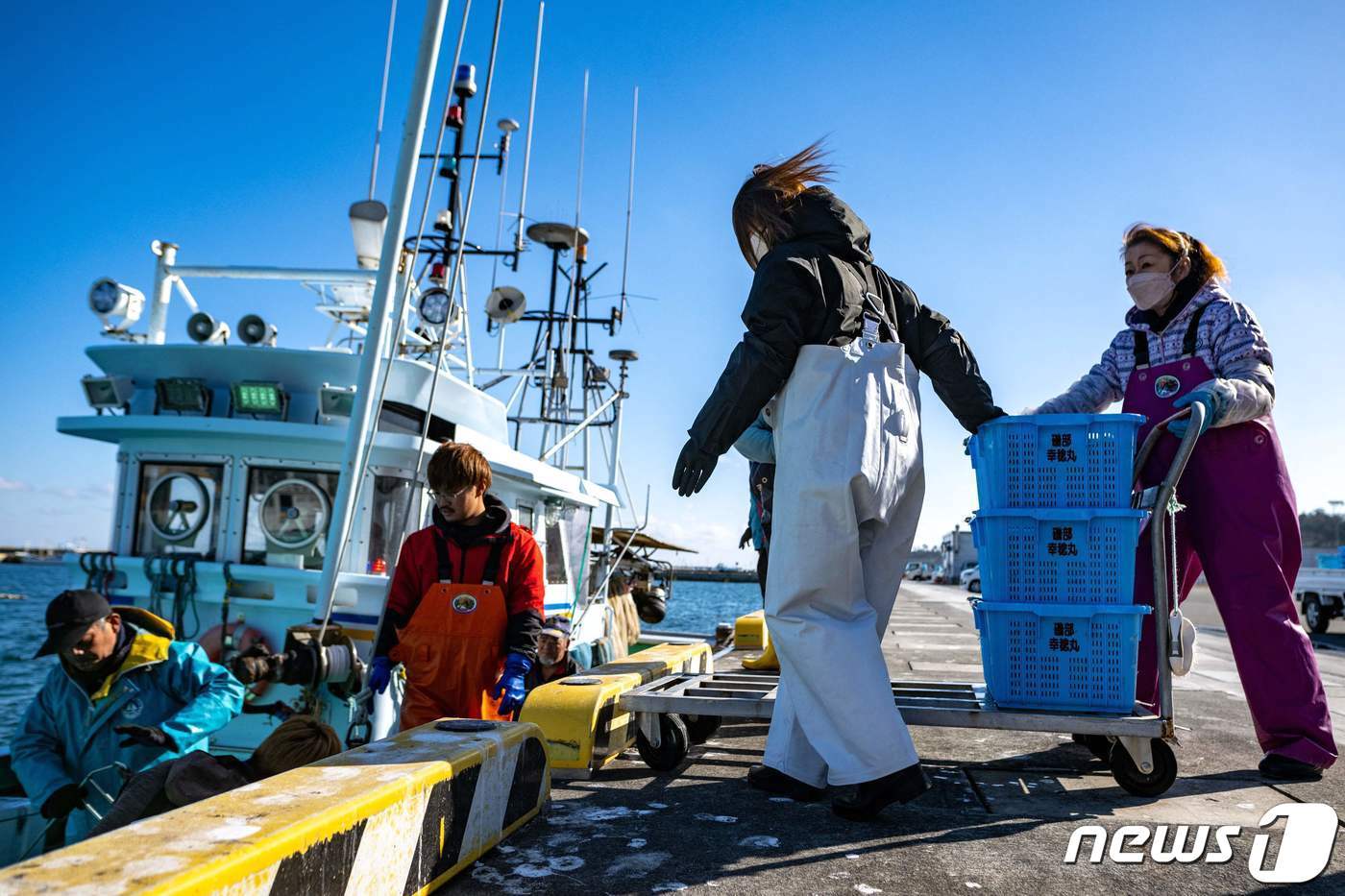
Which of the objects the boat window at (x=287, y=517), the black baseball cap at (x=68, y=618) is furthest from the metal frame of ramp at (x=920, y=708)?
the boat window at (x=287, y=517)

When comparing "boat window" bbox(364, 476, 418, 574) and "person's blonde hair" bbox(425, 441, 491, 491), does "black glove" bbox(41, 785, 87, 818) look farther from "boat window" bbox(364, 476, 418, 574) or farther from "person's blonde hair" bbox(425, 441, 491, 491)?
"boat window" bbox(364, 476, 418, 574)

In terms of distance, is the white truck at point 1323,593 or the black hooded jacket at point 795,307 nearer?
the black hooded jacket at point 795,307

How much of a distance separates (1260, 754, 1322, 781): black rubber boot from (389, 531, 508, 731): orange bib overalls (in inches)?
114

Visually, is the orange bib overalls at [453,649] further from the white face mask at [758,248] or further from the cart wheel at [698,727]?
the white face mask at [758,248]

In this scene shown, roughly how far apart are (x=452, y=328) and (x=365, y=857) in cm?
967

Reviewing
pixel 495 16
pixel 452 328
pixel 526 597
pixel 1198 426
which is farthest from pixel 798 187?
pixel 452 328

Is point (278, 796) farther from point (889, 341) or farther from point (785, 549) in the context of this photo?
point (889, 341)

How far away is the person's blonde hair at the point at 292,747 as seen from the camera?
335cm

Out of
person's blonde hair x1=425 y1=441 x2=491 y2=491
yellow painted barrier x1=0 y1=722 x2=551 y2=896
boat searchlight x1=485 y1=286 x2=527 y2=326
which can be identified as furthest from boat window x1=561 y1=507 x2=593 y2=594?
yellow painted barrier x1=0 y1=722 x2=551 y2=896

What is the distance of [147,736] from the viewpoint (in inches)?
168

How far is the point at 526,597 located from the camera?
3.95 metres

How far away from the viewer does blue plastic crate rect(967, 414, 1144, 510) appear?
3.19m

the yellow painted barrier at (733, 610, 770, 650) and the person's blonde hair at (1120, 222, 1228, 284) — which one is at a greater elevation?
the person's blonde hair at (1120, 222, 1228, 284)

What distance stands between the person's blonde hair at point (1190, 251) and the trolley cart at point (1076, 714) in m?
0.76
